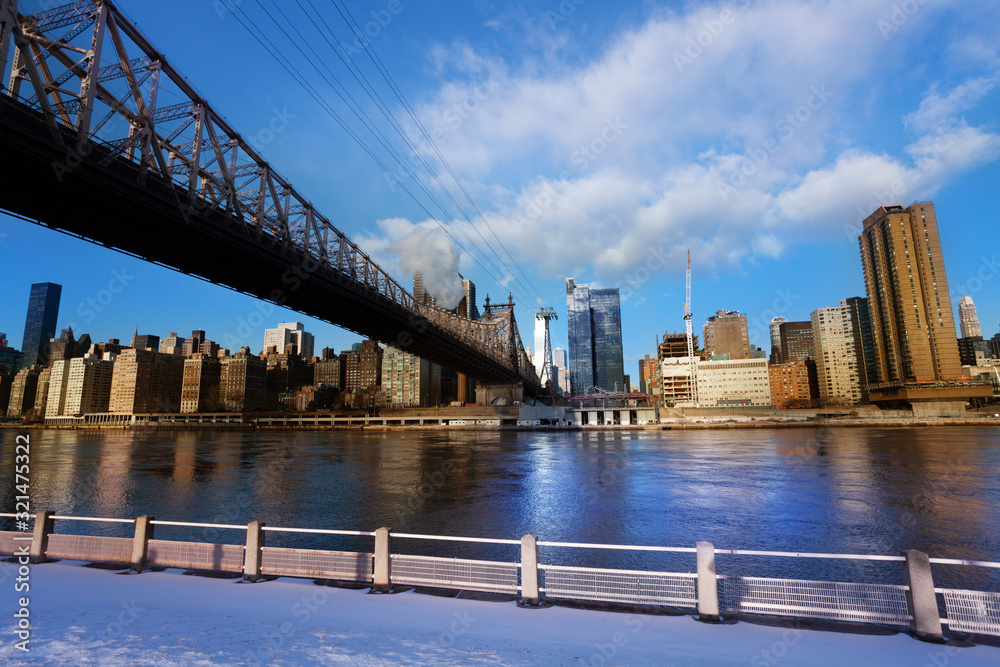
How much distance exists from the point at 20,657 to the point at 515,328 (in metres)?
152

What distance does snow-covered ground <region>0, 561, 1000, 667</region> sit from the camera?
598cm

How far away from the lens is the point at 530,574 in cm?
802

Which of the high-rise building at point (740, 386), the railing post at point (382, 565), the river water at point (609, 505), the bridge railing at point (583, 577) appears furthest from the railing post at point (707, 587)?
the high-rise building at point (740, 386)

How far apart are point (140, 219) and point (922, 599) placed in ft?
130

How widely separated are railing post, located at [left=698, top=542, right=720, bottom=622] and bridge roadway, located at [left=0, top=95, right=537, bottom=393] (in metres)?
31.1

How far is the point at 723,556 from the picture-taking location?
47.8 ft

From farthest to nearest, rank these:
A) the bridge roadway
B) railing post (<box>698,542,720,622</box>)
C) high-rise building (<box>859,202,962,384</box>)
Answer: high-rise building (<box>859,202,962,384</box>) < the bridge roadway < railing post (<box>698,542,720,622</box>)

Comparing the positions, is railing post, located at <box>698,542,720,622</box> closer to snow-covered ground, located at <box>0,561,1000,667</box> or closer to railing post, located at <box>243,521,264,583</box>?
snow-covered ground, located at <box>0,561,1000,667</box>

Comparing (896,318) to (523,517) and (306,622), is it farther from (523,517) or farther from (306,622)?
(306,622)

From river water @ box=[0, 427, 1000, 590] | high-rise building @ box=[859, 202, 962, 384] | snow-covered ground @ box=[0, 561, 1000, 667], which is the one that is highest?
high-rise building @ box=[859, 202, 962, 384]

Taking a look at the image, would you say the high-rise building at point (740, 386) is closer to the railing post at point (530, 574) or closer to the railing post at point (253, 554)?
the railing post at point (530, 574)

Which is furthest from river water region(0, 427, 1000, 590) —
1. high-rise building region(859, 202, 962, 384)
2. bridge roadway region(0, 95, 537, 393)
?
high-rise building region(859, 202, 962, 384)

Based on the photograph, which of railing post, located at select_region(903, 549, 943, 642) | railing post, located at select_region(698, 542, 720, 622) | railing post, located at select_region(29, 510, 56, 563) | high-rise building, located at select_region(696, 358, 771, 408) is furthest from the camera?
high-rise building, located at select_region(696, 358, 771, 408)

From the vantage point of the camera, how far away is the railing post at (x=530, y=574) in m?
7.90
